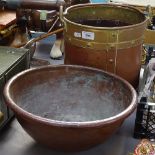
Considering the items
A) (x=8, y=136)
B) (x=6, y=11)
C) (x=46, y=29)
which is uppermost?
(x=6, y=11)

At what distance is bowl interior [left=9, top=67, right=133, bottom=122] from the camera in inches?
31.7

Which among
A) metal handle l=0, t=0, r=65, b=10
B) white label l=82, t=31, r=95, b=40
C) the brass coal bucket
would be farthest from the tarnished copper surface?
white label l=82, t=31, r=95, b=40

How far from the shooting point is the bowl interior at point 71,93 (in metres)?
0.81

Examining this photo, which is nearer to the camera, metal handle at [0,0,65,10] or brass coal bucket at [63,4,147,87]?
brass coal bucket at [63,4,147,87]

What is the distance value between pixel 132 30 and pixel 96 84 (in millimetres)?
182

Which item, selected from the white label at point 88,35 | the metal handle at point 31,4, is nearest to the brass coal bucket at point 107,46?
the white label at point 88,35

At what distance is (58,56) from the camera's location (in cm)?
134

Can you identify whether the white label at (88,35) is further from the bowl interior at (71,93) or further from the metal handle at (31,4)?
the metal handle at (31,4)

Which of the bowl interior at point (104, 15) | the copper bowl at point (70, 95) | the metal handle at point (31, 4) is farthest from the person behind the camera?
the metal handle at point (31, 4)

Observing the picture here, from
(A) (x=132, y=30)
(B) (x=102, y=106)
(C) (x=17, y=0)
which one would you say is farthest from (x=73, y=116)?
(C) (x=17, y=0)

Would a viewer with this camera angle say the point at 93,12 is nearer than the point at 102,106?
No

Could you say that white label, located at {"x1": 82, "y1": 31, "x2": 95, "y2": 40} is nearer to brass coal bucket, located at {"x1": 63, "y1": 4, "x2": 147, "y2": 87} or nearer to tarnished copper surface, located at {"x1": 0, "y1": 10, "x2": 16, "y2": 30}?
brass coal bucket, located at {"x1": 63, "y1": 4, "x2": 147, "y2": 87}

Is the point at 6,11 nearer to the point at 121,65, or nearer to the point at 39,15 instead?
the point at 39,15

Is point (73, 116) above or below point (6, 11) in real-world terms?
below
